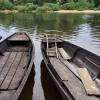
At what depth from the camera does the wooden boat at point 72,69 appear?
316 inches

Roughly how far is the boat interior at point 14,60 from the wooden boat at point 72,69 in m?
1.04

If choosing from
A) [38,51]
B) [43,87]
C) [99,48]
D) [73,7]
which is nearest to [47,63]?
[43,87]

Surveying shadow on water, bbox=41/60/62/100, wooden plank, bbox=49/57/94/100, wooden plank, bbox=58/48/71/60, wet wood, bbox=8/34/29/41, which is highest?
wet wood, bbox=8/34/29/41

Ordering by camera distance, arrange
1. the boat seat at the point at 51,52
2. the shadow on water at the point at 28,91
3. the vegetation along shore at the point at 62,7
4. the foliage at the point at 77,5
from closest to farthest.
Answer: the shadow on water at the point at 28,91
the boat seat at the point at 51,52
the vegetation along shore at the point at 62,7
the foliage at the point at 77,5

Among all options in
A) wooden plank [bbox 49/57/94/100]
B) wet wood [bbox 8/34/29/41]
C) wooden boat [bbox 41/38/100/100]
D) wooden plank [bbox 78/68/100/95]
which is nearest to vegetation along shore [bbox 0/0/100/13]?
wet wood [bbox 8/34/29/41]

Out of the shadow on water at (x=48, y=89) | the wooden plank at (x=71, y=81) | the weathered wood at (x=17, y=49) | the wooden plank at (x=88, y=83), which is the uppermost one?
the wooden plank at (x=88, y=83)

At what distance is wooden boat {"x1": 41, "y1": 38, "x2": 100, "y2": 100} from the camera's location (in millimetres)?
8039

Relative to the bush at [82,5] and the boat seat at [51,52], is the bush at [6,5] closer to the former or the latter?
the bush at [82,5]

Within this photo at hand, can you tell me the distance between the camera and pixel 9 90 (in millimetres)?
8250

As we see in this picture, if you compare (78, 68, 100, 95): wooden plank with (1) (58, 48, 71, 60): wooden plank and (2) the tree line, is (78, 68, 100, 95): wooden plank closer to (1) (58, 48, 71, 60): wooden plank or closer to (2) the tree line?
(1) (58, 48, 71, 60): wooden plank

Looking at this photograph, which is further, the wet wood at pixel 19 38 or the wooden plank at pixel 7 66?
the wet wood at pixel 19 38

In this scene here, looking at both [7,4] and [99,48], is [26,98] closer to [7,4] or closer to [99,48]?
[99,48]

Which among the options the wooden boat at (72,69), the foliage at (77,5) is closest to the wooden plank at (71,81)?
the wooden boat at (72,69)

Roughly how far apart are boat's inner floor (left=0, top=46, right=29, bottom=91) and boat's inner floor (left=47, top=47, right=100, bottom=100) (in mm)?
1278
